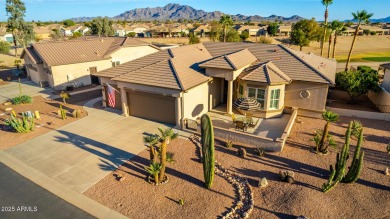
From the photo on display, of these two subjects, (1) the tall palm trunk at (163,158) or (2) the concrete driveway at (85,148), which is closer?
(1) the tall palm trunk at (163,158)

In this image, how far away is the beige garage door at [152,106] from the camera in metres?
21.1

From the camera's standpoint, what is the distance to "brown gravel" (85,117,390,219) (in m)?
11.7

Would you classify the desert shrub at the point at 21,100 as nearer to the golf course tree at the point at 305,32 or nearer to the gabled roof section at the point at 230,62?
the gabled roof section at the point at 230,62

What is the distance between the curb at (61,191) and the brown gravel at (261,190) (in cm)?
35

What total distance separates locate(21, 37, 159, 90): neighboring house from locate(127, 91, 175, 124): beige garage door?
15.3 metres

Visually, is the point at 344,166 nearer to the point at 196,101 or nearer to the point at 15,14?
the point at 196,101

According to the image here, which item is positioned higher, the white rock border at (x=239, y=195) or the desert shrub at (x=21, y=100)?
the desert shrub at (x=21, y=100)

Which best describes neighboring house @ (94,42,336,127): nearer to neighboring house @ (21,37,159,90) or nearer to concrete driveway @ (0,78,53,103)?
neighboring house @ (21,37,159,90)

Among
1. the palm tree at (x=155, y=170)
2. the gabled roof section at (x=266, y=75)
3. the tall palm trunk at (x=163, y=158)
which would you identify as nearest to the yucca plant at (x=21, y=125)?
the palm tree at (x=155, y=170)

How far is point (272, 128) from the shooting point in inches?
802

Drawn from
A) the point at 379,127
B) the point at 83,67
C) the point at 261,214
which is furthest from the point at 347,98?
the point at 83,67

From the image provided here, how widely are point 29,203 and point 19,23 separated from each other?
62.3 meters

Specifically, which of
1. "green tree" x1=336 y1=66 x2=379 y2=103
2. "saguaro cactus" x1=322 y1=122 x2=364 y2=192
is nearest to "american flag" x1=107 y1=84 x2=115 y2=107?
"saguaro cactus" x1=322 y1=122 x2=364 y2=192

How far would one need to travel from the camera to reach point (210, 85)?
23609mm
